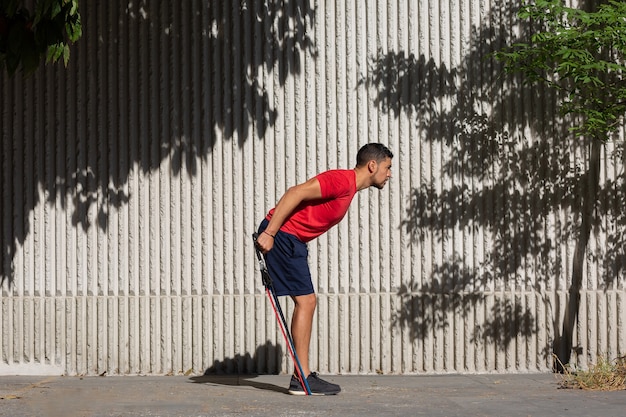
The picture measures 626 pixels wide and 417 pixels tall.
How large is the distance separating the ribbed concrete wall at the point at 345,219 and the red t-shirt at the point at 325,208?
4.31ft

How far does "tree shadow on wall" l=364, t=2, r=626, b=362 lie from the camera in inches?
351

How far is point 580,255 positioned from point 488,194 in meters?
0.85

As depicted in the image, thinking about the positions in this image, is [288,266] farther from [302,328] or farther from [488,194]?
[488,194]

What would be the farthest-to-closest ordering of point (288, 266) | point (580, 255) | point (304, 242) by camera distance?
point (580, 255)
point (304, 242)
point (288, 266)

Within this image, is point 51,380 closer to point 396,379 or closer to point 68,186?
point 68,186

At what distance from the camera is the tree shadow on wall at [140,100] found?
896cm

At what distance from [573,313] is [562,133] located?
1.40 meters

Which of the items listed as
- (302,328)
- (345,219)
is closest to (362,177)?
(302,328)

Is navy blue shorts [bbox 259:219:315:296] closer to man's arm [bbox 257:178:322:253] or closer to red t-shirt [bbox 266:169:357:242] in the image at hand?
red t-shirt [bbox 266:169:357:242]

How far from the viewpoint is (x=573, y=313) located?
888 centimetres

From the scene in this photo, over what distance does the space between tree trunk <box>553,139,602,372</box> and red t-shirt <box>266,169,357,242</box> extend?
2.24 meters

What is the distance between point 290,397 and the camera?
7.41 meters

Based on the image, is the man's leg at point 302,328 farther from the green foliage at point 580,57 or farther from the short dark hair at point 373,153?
the green foliage at point 580,57

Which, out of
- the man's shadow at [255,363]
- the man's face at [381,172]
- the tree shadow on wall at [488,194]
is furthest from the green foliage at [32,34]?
the man's shadow at [255,363]
